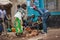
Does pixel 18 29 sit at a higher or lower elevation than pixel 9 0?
lower

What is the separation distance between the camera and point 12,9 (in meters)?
18.0

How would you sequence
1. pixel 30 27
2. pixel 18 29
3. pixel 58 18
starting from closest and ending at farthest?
1. pixel 18 29
2. pixel 30 27
3. pixel 58 18

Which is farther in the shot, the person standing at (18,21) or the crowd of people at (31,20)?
the crowd of people at (31,20)

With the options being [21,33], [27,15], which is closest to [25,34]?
[21,33]

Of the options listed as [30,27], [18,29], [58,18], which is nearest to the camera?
[18,29]

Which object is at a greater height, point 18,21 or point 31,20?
point 18,21

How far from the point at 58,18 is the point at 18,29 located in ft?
15.4

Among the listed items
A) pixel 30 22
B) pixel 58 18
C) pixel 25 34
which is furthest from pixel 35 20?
pixel 25 34

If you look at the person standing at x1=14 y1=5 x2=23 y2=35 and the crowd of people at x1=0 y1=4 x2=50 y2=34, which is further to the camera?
the crowd of people at x1=0 y1=4 x2=50 y2=34

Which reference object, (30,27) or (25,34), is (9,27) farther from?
(25,34)

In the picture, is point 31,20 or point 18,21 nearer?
point 18,21

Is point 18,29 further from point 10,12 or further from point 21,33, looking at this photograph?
point 10,12

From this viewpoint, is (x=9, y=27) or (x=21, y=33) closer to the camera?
(x=21, y=33)

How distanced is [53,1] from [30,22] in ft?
8.03
